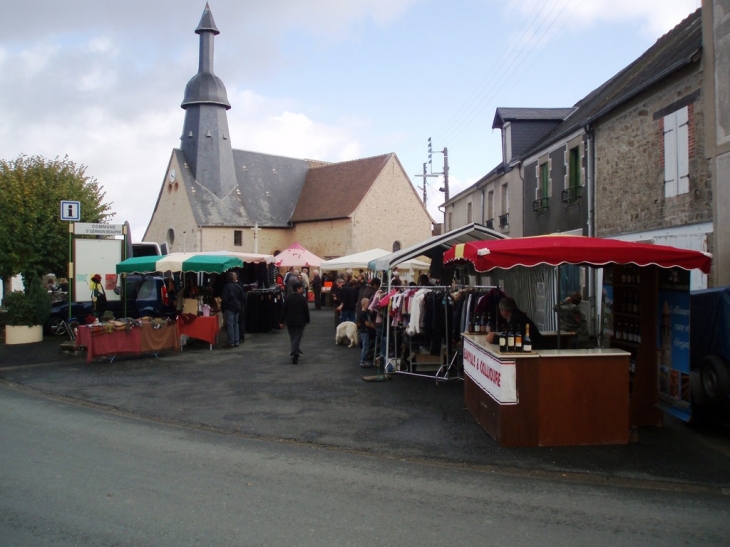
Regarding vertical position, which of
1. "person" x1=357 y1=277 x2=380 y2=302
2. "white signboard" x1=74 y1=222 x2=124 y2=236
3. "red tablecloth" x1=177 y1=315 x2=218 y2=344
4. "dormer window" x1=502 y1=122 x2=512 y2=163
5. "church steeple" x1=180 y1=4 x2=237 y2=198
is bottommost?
"red tablecloth" x1=177 y1=315 x2=218 y2=344

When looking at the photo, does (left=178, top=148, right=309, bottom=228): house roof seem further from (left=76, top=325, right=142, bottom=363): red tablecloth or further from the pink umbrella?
(left=76, top=325, right=142, bottom=363): red tablecloth

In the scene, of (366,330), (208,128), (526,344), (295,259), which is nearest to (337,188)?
(208,128)

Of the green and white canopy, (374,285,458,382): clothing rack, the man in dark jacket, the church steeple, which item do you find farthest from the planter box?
the church steeple

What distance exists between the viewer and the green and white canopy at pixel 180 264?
50.8 feet

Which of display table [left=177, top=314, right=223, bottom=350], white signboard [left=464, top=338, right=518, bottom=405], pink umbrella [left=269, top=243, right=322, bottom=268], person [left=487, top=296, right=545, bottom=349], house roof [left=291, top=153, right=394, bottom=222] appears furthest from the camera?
house roof [left=291, top=153, right=394, bottom=222]

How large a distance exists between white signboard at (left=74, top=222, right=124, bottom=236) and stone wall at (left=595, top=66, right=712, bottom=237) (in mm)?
11935

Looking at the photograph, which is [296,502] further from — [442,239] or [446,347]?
[442,239]

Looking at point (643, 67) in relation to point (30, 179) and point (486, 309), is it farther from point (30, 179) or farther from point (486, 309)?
point (30, 179)

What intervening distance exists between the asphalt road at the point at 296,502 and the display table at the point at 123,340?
20.6 ft

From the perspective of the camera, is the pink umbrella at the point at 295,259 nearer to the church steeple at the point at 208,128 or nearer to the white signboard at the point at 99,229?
the white signboard at the point at 99,229

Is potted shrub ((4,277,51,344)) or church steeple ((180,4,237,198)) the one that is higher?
church steeple ((180,4,237,198))

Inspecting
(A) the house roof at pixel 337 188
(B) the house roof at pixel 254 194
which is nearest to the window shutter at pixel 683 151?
(A) the house roof at pixel 337 188

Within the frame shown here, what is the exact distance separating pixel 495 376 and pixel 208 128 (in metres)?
46.5

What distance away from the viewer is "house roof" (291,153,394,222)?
160 ft
